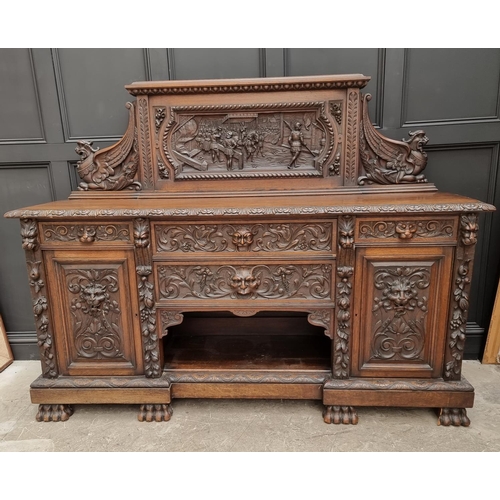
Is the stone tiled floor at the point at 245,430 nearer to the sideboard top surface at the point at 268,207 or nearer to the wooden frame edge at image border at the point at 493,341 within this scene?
the wooden frame edge at image border at the point at 493,341

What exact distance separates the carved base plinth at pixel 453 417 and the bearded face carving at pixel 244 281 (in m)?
1.19

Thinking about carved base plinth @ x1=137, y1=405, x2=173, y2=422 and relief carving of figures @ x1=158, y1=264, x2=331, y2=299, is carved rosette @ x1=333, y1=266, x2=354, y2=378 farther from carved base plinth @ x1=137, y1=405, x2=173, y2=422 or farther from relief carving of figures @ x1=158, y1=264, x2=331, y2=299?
carved base plinth @ x1=137, y1=405, x2=173, y2=422

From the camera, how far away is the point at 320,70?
231cm

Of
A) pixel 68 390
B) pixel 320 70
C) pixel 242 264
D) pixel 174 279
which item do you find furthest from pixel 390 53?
pixel 68 390

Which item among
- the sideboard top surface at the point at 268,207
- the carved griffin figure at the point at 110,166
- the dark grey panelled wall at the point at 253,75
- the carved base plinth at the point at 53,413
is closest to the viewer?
the sideboard top surface at the point at 268,207

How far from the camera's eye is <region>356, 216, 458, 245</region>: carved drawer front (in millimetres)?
1733

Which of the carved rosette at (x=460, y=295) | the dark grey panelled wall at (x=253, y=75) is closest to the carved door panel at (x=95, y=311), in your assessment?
the dark grey panelled wall at (x=253, y=75)

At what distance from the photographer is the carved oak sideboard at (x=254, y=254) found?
1.78m

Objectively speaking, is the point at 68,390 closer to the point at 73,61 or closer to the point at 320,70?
the point at 73,61

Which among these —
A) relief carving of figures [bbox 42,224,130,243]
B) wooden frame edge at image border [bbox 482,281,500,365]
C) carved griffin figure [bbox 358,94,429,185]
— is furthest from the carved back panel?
wooden frame edge at image border [bbox 482,281,500,365]

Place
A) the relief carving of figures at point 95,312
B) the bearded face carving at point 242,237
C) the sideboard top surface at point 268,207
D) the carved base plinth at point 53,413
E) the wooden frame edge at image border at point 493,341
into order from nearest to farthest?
the sideboard top surface at point 268,207 < the bearded face carving at point 242,237 < the relief carving of figures at point 95,312 < the carved base plinth at point 53,413 < the wooden frame edge at image border at point 493,341

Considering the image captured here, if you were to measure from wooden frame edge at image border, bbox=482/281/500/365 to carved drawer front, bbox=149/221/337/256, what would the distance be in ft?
4.87

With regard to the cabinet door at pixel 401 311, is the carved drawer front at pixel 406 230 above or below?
above

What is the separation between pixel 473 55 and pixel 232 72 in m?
1.50
